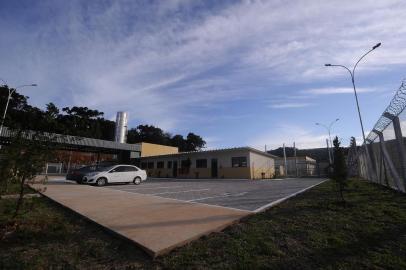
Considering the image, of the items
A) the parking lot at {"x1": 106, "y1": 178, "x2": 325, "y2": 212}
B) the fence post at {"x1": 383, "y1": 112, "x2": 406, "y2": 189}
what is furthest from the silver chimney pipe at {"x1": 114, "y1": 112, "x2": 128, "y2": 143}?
the fence post at {"x1": 383, "y1": 112, "x2": 406, "y2": 189}

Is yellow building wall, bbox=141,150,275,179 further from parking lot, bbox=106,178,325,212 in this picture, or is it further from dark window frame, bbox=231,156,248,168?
parking lot, bbox=106,178,325,212

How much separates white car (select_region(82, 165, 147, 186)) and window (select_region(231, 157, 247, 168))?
12.5 meters

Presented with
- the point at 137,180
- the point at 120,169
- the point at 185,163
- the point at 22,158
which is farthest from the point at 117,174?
the point at 185,163

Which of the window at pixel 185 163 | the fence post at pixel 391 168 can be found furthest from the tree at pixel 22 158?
the window at pixel 185 163

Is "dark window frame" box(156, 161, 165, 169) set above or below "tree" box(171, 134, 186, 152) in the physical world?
below

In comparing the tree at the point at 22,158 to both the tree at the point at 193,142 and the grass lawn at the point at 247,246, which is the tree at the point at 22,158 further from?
the tree at the point at 193,142

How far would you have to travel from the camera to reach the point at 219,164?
104ft

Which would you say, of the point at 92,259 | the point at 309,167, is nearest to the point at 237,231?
the point at 92,259

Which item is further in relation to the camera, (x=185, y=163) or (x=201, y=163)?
(x=185, y=163)

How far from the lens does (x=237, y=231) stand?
17.3 feet

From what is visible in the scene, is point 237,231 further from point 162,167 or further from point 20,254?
point 162,167

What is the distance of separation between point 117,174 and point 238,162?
49.1ft

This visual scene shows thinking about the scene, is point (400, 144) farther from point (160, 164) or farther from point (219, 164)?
point (160, 164)

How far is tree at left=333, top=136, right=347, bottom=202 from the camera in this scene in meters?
8.80
